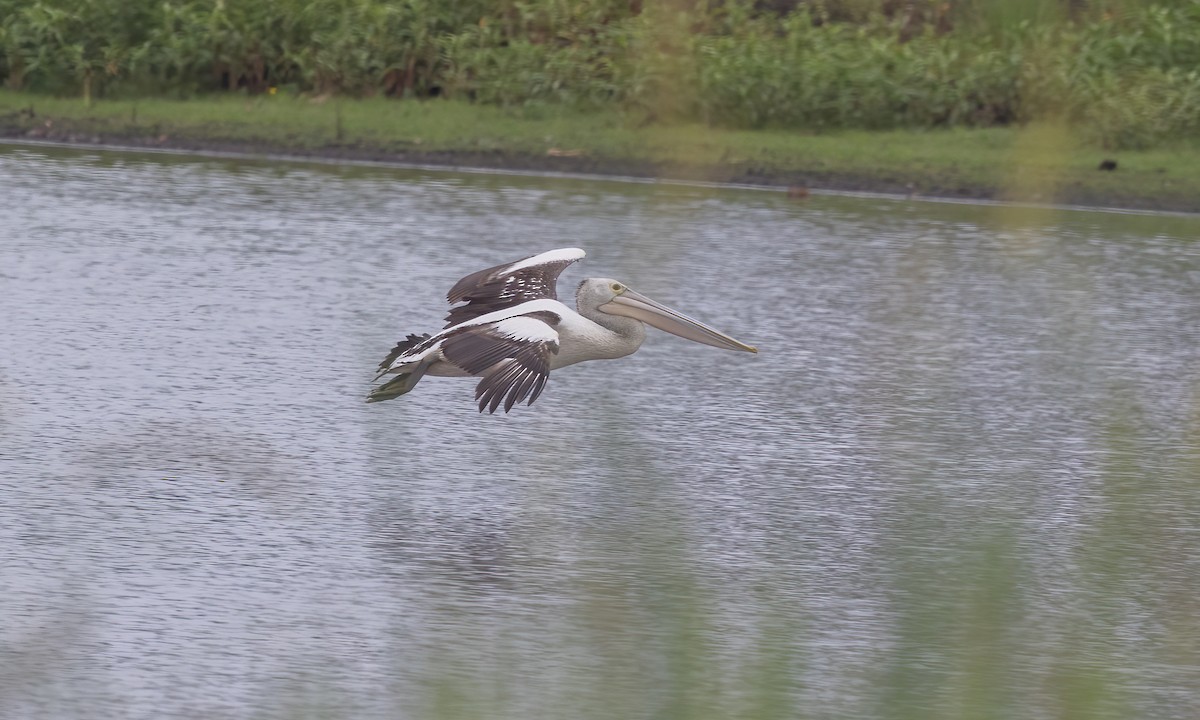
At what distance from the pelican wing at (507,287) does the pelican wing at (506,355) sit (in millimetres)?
531

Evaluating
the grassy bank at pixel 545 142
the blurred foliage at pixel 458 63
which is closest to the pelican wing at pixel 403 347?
the blurred foliage at pixel 458 63

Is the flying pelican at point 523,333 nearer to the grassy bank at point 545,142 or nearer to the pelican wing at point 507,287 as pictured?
the pelican wing at point 507,287

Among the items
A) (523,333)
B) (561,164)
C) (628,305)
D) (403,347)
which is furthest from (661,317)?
(561,164)

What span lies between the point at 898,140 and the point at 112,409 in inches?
324

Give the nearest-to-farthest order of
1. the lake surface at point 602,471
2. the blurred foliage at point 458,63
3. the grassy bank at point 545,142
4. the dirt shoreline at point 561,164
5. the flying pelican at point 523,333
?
the lake surface at point 602,471 < the flying pelican at point 523,333 < the dirt shoreline at point 561,164 < the grassy bank at point 545,142 < the blurred foliage at point 458,63

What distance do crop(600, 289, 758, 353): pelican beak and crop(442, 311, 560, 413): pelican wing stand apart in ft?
2.45

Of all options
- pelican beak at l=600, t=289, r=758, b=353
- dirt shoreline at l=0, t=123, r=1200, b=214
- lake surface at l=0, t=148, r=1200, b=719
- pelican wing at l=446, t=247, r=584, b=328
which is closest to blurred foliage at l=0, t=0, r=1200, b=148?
dirt shoreline at l=0, t=123, r=1200, b=214

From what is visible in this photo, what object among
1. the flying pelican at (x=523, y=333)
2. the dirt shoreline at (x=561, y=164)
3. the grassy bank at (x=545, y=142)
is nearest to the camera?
the flying pelican at (x=523, y=333)

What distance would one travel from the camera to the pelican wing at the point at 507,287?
5723mm

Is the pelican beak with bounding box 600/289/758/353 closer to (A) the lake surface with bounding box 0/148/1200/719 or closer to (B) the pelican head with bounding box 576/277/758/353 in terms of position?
(B) the pelican head with bounding box 576/277/758/353

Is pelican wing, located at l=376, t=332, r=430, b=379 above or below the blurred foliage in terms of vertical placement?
below

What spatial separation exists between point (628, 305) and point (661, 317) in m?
0.15

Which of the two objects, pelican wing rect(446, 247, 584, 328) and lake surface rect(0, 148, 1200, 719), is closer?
lake surface rect(0, 148, 1200, 719)

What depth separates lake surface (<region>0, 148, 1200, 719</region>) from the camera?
2.25 m
